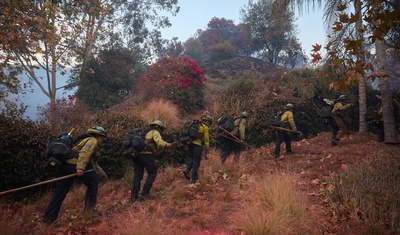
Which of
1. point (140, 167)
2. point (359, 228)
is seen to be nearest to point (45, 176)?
point (140, 167)

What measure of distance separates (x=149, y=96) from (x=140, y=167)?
8.62 meters

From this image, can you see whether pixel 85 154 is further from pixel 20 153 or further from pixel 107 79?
pixel 107 79

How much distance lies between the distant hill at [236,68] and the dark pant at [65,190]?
1706 centimetres

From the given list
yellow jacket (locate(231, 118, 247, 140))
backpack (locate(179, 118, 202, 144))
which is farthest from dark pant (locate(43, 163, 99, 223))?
yellow jacket (locate(231, 118, 247, 140))

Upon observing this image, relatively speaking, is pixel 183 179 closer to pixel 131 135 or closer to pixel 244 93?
pixel 131 135

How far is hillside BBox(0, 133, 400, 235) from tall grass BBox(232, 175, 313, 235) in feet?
0.32

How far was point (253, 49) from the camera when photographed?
28.8 metres

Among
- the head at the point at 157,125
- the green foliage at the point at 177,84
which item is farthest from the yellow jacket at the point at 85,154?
the green foliage at the point at 177,84

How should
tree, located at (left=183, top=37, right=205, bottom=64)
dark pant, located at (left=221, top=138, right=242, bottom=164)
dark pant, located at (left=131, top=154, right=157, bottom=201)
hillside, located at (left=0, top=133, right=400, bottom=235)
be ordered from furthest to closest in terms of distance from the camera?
tree, located at (left=183, top=37, right=205, bottom=64) < dark pant, located at (left=221, top=138, right=242, bottom=164) < dark pant, located at (left=131, top=154, right=157, bottom=201) < hillside, located at (left=0, top=133, right=400, bottom=235)

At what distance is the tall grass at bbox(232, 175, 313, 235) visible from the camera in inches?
154

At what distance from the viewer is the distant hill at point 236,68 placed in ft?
74.2

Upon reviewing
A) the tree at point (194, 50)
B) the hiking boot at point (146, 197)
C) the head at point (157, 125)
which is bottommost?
the hiking boot at point (146, 197)

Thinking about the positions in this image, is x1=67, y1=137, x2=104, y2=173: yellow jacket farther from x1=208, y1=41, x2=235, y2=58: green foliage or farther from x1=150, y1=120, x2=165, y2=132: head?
x1=208, y1=41, x2=235, y2=58: green foliage

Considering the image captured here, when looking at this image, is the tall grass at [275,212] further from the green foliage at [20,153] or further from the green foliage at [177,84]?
the green foliage at [177,84]
